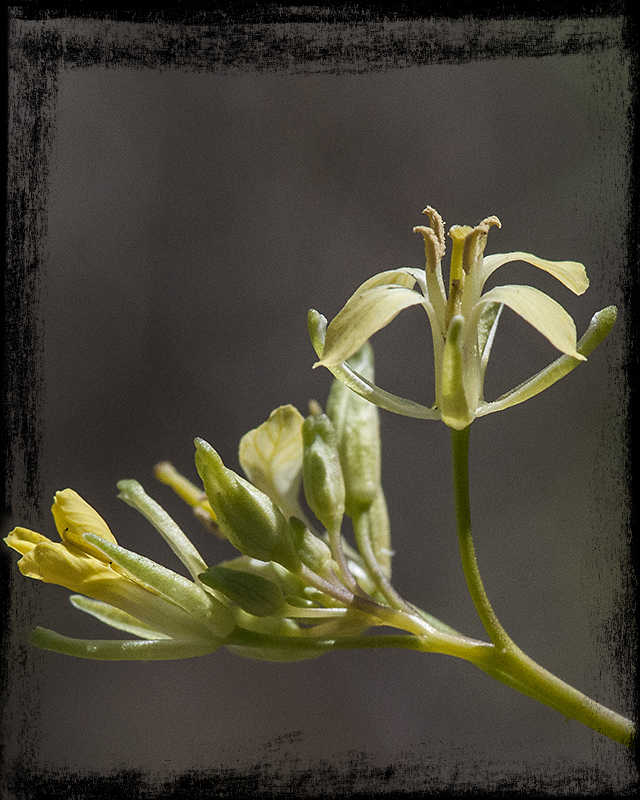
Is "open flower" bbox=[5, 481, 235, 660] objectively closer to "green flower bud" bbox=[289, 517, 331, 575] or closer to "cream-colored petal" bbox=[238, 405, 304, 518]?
"green flower bud" bbox=[289, 517, 331, 575]

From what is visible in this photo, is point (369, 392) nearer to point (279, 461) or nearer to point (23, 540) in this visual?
point (279, 461)

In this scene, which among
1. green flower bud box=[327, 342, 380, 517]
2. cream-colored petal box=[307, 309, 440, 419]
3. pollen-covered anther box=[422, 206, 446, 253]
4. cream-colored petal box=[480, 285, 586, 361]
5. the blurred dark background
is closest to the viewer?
cream-colored petal box=[480, 285, 586, 361]

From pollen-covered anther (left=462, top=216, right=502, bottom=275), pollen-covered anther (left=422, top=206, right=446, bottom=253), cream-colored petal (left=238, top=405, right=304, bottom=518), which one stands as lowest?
cream-colored petal (left=238, top=405, right=304, bottom=518)

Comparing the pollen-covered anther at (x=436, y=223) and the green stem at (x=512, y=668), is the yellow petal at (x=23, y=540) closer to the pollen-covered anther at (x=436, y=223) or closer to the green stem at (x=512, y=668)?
the green stem at (x=512, y=668)

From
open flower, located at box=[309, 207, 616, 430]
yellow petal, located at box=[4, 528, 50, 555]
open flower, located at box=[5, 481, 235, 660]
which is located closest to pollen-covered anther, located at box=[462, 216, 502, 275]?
open flower, located at box=[309, 207, 616, 430]

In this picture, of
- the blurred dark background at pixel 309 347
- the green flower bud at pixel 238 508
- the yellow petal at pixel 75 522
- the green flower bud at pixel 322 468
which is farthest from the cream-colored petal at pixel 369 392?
the blurred dark background at pixel 309 347

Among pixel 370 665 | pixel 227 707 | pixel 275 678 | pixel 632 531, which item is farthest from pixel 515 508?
pixel 632 531

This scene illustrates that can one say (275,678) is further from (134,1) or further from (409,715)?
(134,1)
